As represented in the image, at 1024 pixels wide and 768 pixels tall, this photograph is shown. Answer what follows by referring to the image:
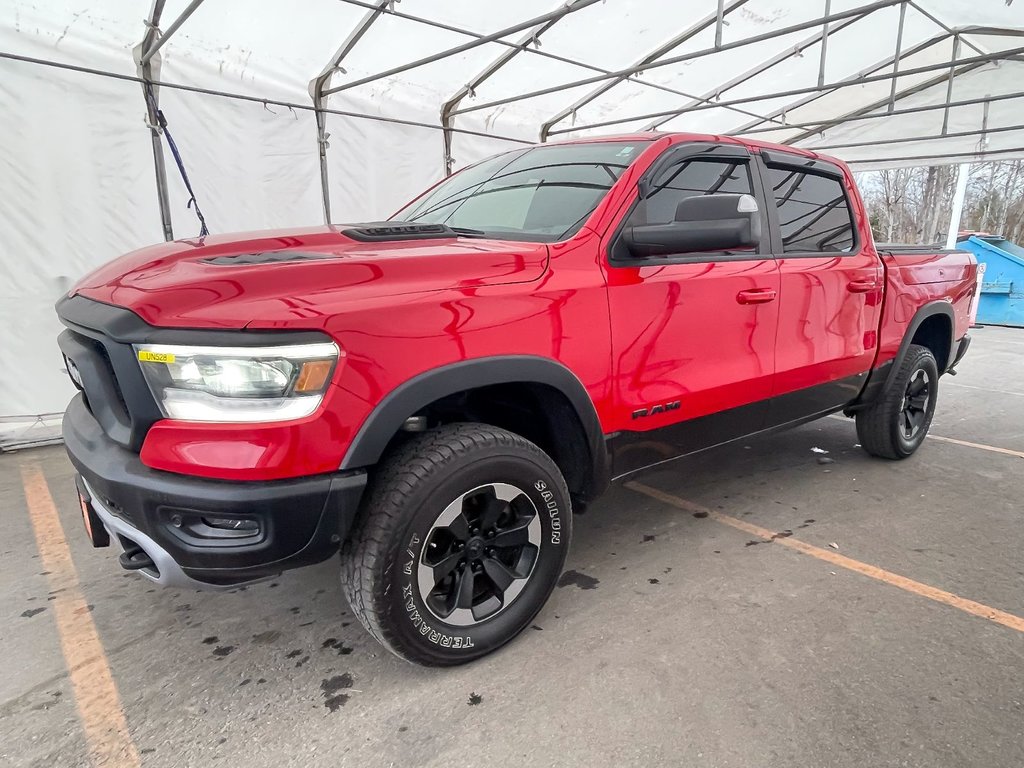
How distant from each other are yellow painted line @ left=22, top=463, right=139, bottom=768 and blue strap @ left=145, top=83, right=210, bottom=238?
9.93ft

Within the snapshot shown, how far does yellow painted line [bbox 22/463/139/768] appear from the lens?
1.89 metres

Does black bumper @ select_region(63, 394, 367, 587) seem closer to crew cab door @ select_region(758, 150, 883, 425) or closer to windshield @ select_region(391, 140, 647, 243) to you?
windshield @ select_region(391, 140, 647, 243)

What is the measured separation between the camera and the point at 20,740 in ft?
6.33

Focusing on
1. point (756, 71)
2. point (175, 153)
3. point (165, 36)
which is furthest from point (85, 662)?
point (756, 71)

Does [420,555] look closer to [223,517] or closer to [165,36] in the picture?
[223,517]

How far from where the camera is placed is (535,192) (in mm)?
2809

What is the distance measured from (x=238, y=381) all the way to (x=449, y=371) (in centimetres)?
59

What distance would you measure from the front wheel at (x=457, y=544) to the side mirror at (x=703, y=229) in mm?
861

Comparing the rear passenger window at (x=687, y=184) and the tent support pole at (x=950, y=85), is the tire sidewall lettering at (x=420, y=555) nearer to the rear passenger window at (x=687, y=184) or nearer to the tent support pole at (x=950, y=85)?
the rear passenger window at (x=687, y=184)

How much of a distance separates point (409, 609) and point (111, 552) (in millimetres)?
2009

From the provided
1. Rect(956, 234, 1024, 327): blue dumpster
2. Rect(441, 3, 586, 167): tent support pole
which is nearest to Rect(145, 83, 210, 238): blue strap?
Rect(441, 3, 586, 167): tent support pole

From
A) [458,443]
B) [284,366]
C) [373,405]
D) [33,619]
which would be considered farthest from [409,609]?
[33,619]

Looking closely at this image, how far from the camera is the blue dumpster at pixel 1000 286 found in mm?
11297

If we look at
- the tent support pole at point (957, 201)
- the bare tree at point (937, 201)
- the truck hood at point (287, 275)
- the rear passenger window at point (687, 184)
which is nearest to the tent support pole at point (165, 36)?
the truck hood at point (287, 275)
